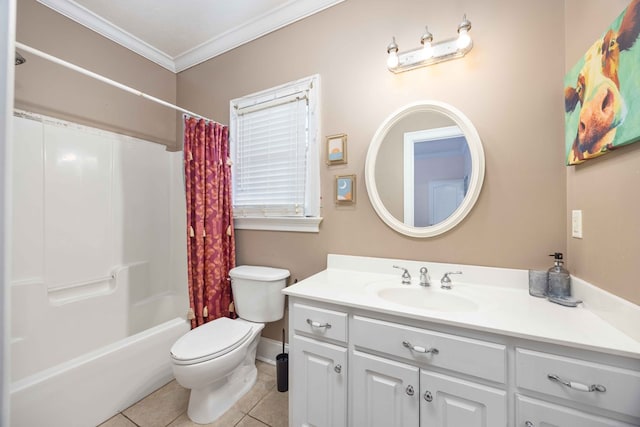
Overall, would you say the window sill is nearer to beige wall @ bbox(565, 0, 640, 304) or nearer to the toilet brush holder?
the toilet brush holder

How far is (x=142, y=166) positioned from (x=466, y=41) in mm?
2543

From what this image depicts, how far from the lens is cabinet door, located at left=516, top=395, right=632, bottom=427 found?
0.75m

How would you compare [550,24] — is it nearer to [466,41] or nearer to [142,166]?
[466,41]

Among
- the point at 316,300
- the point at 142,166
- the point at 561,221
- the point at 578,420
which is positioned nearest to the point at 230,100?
the point at 142,166

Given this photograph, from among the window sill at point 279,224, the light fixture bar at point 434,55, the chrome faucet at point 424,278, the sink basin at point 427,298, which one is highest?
the light fixture bar at point 434,55

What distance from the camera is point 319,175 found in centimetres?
176

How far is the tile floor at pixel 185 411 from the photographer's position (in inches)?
55.2

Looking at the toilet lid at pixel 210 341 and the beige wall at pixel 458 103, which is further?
the toilet lid at pixel 210 341

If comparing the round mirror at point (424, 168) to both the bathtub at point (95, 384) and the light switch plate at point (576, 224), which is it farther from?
the bathtub at point (95, 384)

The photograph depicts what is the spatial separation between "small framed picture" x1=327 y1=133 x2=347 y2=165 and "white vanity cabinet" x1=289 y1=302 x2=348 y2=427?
3.12 ft

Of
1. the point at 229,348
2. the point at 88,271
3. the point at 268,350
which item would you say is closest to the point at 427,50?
the point at 229,348

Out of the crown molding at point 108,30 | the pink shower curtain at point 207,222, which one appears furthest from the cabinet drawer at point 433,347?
the crown molding at point 108,30

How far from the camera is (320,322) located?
1.18 m

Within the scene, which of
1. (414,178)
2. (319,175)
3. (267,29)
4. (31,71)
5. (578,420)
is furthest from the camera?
(267,29)
